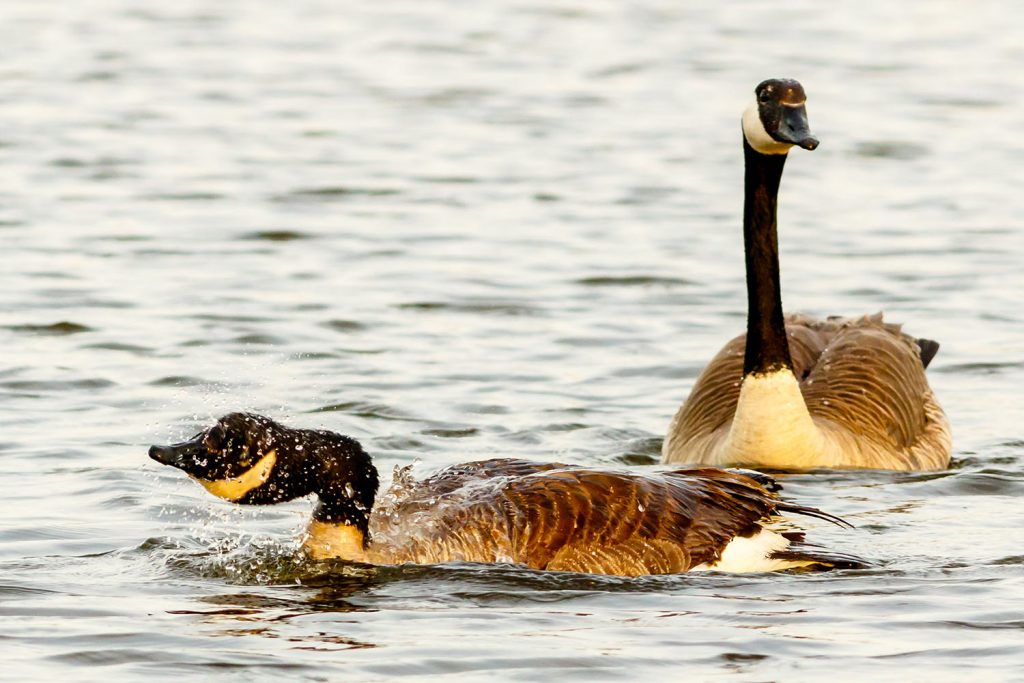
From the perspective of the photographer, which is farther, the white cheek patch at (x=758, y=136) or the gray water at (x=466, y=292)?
the white cheek patch at (x=758, y=136)

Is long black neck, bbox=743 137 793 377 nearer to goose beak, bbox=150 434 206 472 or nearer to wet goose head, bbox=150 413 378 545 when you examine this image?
wet goose head, bbox=150 413 378 545

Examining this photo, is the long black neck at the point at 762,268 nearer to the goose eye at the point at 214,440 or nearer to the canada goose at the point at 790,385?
the canada goose at the point at 790,385

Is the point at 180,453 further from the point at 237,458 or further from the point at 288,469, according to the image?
the point at 288,469

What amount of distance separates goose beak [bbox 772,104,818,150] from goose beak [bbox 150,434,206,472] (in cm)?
431

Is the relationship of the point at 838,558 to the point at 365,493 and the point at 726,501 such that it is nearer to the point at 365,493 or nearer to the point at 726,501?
the point at 726,501

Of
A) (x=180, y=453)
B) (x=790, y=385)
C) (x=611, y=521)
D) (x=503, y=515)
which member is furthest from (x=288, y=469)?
(x=790, y=385)

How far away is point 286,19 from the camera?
30906mm

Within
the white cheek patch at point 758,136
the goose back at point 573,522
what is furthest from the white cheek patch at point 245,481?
the white cheek patch at point 758,136

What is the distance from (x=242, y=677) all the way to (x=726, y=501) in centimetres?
270

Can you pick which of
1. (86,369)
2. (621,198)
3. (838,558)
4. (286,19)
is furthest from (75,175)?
(838,558)

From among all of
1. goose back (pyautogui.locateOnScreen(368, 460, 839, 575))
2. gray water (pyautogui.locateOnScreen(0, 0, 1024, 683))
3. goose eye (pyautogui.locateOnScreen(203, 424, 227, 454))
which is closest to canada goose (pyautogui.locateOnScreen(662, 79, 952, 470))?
gray water (pyautogui.locateOnScreen(0, 0, 1024, 683))

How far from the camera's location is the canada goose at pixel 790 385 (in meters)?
11.8

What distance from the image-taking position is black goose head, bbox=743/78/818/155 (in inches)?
463

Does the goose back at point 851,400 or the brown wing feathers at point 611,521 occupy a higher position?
the goose back at point 851,400
